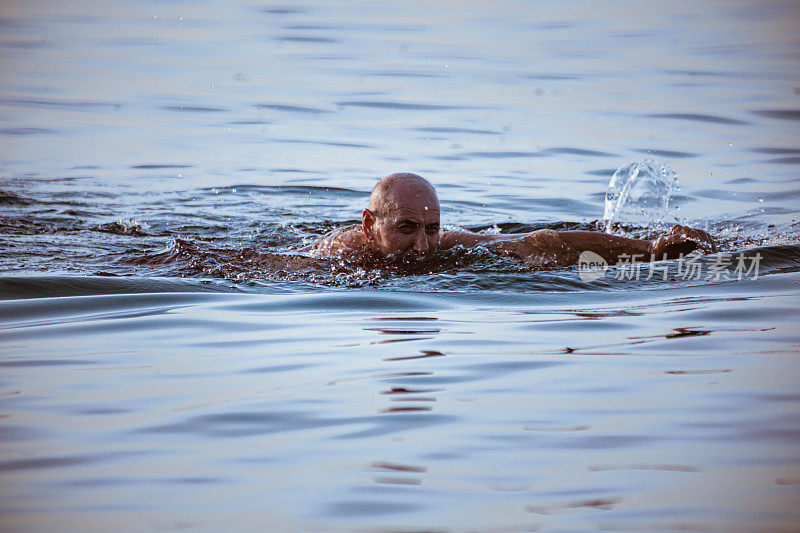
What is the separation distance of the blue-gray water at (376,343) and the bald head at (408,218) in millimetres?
510

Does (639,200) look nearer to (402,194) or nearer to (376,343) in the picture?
(402,194)

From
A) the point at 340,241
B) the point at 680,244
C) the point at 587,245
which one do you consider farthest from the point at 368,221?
the point at 680,244

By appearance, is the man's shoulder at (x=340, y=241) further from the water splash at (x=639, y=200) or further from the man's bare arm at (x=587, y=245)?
the water splash at (x=639, y=200)

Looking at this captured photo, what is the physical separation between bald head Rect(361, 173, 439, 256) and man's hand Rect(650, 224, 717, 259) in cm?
158

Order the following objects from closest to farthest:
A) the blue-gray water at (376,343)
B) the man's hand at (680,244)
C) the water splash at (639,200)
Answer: the blue-gray water at (376,343) → the man's hand at (680,244) → the water splash at (639,200)

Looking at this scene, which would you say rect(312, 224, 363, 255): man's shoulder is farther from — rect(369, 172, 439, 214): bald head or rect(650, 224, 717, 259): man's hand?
rect(650, 224, 717, 259): man's hand

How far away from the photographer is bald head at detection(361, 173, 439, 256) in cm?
825

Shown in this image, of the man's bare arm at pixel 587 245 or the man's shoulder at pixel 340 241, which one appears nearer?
the man's bare arm at pixel 587 245

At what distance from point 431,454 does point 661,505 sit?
0.82 meters

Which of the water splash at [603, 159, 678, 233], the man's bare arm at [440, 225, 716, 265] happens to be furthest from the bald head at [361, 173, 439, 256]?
the water splash at [603, 159, 678, 233]

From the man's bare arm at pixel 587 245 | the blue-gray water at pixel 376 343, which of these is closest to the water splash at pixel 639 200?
the blue-gray water at pixel 376 343

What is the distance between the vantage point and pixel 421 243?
26.9ft

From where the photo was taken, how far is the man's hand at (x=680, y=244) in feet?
26.2

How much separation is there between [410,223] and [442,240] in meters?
0.35
